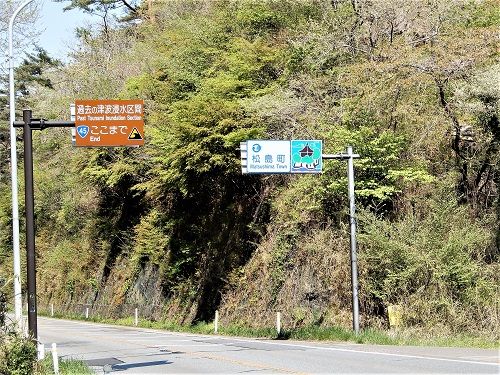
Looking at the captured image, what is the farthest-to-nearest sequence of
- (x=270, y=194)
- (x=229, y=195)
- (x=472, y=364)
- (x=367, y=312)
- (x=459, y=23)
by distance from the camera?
1. (x=229, y=195)
2. (x=270, y=194)
3. (x=459, y=23)
4. (x=367, y=312)
5. (x=472, y=364)

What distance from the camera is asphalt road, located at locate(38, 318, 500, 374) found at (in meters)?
13.7

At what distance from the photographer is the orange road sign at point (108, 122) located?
15.7 metres

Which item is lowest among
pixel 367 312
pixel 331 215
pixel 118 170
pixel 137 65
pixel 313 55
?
pixel 367 312

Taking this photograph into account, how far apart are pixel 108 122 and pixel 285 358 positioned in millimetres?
6714

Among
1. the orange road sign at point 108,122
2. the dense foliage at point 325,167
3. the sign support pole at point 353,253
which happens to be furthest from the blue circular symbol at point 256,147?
the orange road sign at point 108,122

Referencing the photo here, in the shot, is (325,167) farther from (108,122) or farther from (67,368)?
(67,368)

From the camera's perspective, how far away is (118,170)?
39531 mm

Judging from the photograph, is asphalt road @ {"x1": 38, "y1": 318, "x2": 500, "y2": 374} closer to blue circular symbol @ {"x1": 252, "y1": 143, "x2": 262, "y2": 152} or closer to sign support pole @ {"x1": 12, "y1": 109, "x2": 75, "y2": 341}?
sign support pole @ {"x1": 12, "y1": 109, "x2": 75, "y2": 341}

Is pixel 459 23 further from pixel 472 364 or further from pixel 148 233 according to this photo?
pixel 148 233

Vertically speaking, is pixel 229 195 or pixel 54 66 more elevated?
pixel 54 66

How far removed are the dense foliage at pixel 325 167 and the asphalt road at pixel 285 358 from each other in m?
4.04

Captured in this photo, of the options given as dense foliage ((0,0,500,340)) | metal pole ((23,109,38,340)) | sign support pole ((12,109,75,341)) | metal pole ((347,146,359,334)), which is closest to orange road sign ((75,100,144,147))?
sign support pole ((12,109,75,341))

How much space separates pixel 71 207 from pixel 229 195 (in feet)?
76.3

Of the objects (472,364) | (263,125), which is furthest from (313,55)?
(472,364)
